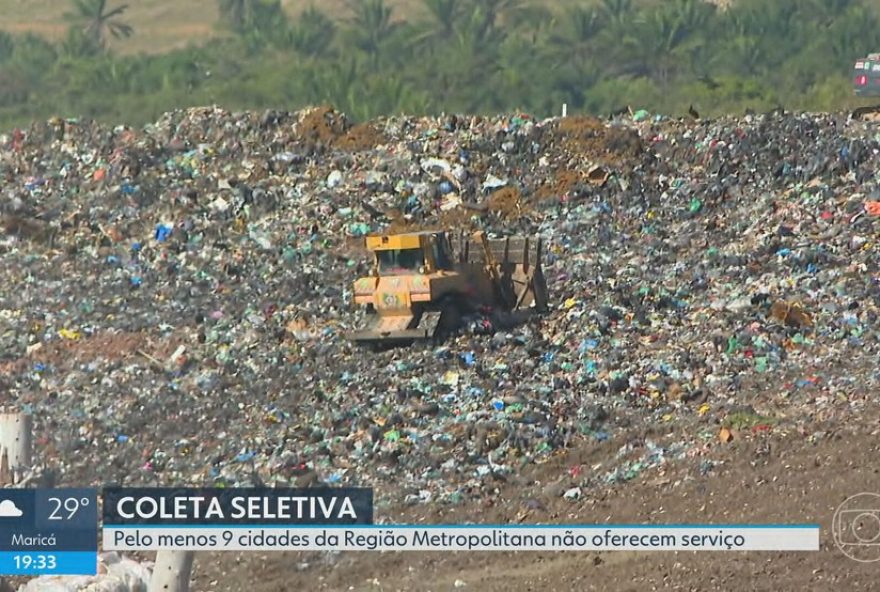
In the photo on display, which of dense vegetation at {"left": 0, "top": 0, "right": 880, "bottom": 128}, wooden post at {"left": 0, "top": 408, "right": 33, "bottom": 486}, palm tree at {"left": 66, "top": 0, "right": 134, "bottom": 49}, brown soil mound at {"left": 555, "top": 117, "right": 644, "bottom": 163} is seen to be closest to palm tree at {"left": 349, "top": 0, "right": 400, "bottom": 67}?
dense vegetation at {"left": 0, "top": 0, "right": 880, "bottom": 128}

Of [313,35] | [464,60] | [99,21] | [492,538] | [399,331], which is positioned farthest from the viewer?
[99,21]

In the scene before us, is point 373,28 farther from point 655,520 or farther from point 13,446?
point 655,520

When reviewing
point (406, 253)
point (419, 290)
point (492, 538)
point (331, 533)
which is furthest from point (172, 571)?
point (406, 253)

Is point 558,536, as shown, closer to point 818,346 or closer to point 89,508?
point 89,508

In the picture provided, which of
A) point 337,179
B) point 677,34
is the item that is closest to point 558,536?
point 337,179

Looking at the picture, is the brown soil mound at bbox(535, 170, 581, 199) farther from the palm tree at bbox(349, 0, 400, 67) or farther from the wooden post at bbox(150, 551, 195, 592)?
the palm tree at bbox(349, 0, 400, 67)

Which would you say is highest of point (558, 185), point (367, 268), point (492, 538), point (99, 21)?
point (492, 538)

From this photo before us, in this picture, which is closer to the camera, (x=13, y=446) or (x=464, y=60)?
(x=13, y=446)
